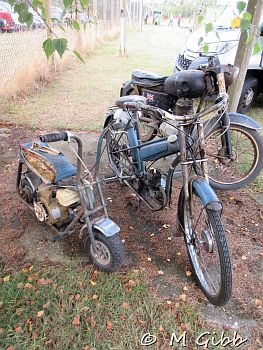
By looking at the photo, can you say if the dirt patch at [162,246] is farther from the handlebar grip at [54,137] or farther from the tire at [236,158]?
the handlebar grip at [54,137]

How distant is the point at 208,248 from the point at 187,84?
179 centimetres

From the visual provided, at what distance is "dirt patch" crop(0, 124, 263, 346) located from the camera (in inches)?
80.7

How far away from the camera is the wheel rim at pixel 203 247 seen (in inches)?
77.7

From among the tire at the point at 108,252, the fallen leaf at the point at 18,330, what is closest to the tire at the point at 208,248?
the tire at the point at 108,252

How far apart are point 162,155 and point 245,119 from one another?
42.8 inches

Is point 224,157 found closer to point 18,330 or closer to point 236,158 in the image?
point 236,158

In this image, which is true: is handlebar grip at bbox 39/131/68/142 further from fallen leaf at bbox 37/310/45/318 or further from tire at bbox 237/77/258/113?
tire at bbox 237/77/258/113

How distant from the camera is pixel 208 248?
6.45 feet

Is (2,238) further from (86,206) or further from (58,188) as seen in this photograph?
(86,206)

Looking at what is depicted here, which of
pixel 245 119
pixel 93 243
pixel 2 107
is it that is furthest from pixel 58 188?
pixel 2 107

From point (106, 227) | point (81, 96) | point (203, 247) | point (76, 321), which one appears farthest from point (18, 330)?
point (81, 96)

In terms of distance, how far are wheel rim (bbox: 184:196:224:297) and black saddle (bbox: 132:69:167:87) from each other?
2.02 meters

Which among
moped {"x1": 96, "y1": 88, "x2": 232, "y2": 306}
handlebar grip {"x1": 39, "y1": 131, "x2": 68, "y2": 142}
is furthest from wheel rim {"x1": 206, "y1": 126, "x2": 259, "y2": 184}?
handlebar grip {"x1": 39, "y1": 131, "x2": 68, "y2": 142}

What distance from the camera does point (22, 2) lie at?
140 cm
